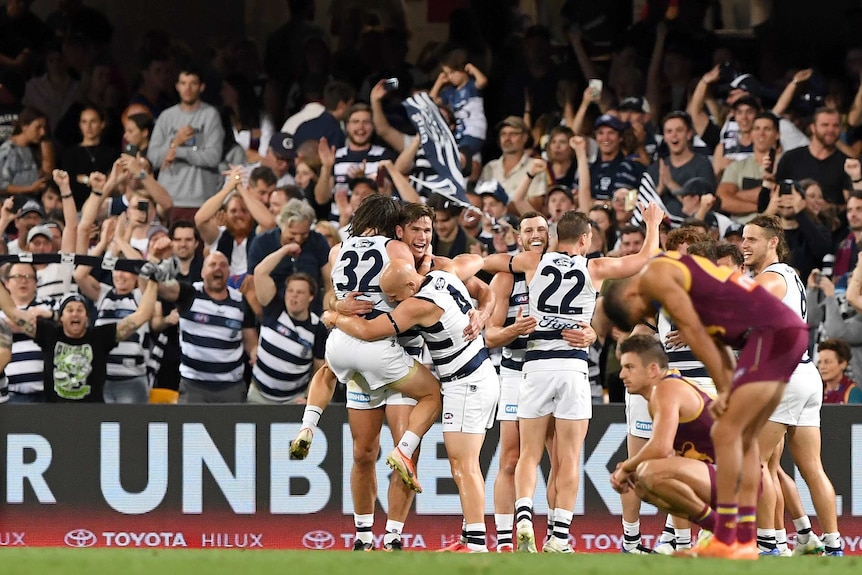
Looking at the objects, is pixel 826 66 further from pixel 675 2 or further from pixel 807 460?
pixel 807 460

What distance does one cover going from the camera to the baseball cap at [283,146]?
49.6 feet

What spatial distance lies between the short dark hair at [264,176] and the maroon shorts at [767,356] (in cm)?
735

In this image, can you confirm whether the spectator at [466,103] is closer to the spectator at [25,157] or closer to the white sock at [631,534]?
the spectator at [25,157]

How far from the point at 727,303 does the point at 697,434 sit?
5.12 ft

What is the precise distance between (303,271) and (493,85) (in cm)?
491

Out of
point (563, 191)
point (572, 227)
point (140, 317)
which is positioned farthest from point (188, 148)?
point (572, 227)

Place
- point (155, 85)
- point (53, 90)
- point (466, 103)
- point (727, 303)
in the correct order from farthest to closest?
point (53, 90) < point (155, 85) < point (466, 103) < point (727, 303)

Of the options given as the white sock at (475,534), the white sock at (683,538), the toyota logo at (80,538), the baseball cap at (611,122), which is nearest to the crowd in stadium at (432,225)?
the white sock at (475,534)

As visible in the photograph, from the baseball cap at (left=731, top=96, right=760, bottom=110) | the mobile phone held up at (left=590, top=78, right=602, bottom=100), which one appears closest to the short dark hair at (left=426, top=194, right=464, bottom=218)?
the mobile phone held up at (left=590, top=78, right=602, bottom=100)

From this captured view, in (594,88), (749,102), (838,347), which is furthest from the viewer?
(594,88)

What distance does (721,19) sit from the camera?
17.6 meters

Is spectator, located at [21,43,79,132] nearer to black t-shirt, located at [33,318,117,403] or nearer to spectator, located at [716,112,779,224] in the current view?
black t-shirt, located at [33,318,117,403]

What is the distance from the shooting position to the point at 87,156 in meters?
15.7

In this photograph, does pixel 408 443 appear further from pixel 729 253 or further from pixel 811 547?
pixel 811 547
